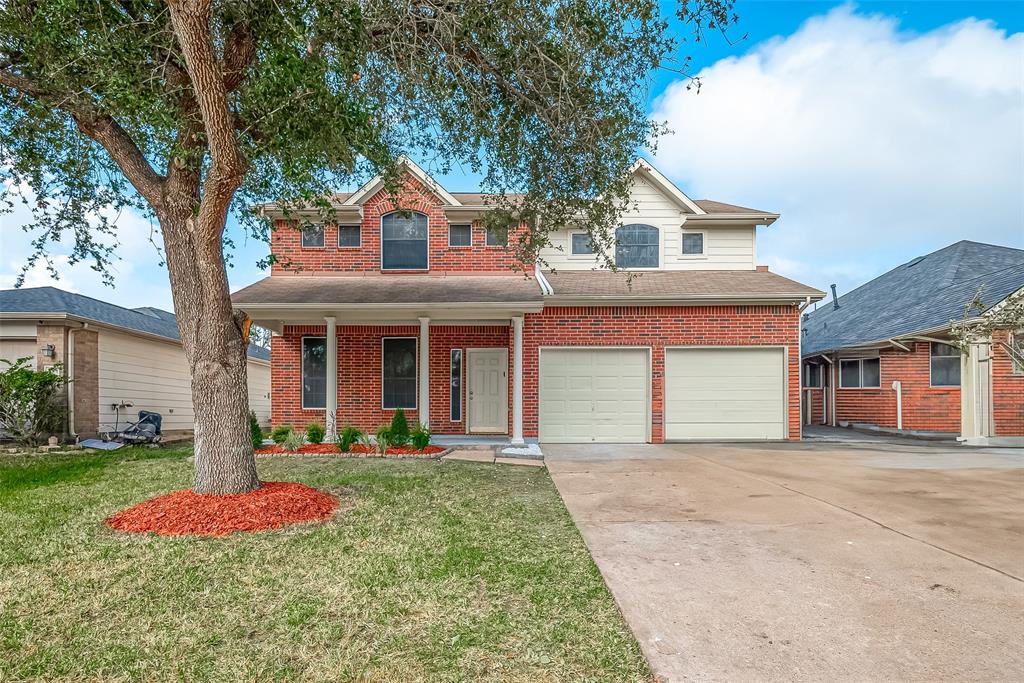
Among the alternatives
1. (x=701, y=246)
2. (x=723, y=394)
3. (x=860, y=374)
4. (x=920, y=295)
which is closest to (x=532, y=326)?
(x=723, y=394)

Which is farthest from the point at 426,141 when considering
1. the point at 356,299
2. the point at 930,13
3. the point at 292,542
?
the point at 930,13

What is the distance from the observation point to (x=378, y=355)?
12523 millimetres

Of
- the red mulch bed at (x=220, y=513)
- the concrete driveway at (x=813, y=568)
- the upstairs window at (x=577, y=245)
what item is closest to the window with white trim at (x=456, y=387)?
the upstairs window at (x=577, y=245)

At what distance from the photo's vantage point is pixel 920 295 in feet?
52.0

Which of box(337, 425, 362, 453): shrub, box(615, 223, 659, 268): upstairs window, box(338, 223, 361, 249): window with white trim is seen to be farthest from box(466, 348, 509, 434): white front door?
box(615, 223, 659, 268): upstairs window

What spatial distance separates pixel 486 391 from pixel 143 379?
8.83 m

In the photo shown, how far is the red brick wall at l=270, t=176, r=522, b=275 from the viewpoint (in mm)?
12570

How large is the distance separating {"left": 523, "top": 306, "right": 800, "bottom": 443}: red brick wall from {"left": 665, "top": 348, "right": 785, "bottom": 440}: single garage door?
244 millimetres

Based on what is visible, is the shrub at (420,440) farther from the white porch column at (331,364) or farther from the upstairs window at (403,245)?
the upstairs window at (403,245)

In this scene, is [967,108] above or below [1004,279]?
above

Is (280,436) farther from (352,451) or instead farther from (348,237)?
(348,237)

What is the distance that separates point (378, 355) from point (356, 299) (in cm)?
236

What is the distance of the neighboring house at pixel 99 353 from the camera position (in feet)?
37.9

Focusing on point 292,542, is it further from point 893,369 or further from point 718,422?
point 893,369
